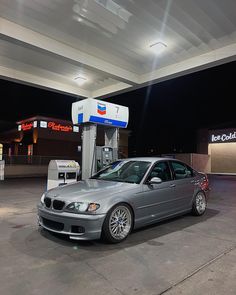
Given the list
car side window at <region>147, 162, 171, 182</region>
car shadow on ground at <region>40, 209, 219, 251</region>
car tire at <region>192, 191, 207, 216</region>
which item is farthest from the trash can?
car tire at <region>192, 191, 207, 216</region>

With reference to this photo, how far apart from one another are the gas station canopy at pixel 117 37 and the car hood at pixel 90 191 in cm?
Result: 413

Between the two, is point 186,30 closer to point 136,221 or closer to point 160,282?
point 136,221

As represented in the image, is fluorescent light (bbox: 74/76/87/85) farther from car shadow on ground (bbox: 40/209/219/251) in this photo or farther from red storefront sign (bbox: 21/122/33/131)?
red storefront sign (bbox: 21/122/33/131)

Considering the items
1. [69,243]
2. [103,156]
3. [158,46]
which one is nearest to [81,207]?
[69,243]

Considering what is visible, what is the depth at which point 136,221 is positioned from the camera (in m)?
5.09

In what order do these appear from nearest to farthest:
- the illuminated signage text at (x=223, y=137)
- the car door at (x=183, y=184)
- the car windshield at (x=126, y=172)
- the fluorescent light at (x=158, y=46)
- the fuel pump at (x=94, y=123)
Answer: the car windshield at (x=126, y=172), the car door at (x=183, y=184), the fluorescent light at (x=158, y=46), the fuel pump at (x=94, y=123), the illuminated signage text at (x=223, y=137)

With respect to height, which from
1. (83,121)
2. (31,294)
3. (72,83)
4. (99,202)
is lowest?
(31,294)

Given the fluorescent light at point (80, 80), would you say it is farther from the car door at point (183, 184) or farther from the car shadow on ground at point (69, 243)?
the car shadow on ground at point (69, 243)

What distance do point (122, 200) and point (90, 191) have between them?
23.1 inches

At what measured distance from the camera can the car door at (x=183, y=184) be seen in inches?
243

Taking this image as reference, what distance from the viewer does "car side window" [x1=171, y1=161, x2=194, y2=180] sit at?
6.46m

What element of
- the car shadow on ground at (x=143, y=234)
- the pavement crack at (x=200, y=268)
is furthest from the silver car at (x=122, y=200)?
the pavement crack at (x=200, y=268)

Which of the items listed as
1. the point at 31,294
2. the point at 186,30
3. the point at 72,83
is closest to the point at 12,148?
the point at 72,83

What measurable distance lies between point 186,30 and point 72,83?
20.4 ft
